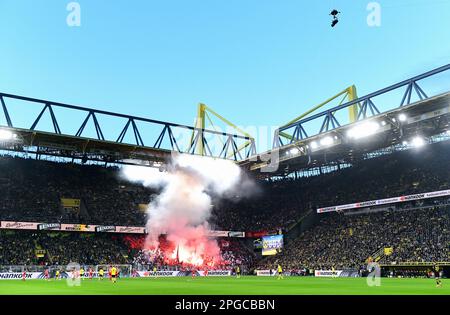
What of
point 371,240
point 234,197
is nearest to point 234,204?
point 234,197

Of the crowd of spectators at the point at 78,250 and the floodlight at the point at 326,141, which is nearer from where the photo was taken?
the crowd of spectators at the point at 78,250

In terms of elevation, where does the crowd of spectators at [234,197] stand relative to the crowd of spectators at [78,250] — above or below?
above

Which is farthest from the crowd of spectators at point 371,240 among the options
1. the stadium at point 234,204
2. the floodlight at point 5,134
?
the floodlight at point 5,134

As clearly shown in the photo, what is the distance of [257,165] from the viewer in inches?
2630

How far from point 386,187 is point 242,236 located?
911 inches

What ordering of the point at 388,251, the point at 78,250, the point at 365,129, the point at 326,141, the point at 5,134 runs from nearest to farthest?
the point at 365,129, the point at 5,134, the point at 388,251, the point at 326,141, the point at 78,250

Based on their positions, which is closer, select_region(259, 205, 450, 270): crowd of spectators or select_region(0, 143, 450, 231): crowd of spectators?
select_region(259, 205, 450, 270): crowd of spectators

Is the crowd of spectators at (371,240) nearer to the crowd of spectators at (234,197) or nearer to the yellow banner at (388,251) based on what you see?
the yellow banner at (388,251)

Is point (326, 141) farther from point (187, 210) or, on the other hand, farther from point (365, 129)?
point (187, 210)

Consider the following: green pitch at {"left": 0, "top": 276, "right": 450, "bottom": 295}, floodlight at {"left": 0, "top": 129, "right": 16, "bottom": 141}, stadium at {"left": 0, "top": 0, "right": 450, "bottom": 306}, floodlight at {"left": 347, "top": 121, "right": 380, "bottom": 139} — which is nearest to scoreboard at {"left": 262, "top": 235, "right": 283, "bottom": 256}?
stadium at {"left": 0, "top": 0, "right": 450, "bottom": 306}

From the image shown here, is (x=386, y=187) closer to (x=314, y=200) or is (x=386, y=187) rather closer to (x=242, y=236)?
(x=314, y=200)

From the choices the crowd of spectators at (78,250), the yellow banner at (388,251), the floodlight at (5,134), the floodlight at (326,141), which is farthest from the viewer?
the floodlight at (326,141)

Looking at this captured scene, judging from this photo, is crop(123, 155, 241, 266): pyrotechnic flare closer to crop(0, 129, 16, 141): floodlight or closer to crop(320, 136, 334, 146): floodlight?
crop(320, 136, 334, 146): floodlight

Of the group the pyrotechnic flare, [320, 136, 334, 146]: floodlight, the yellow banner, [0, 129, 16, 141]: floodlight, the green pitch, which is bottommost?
the green pitch
